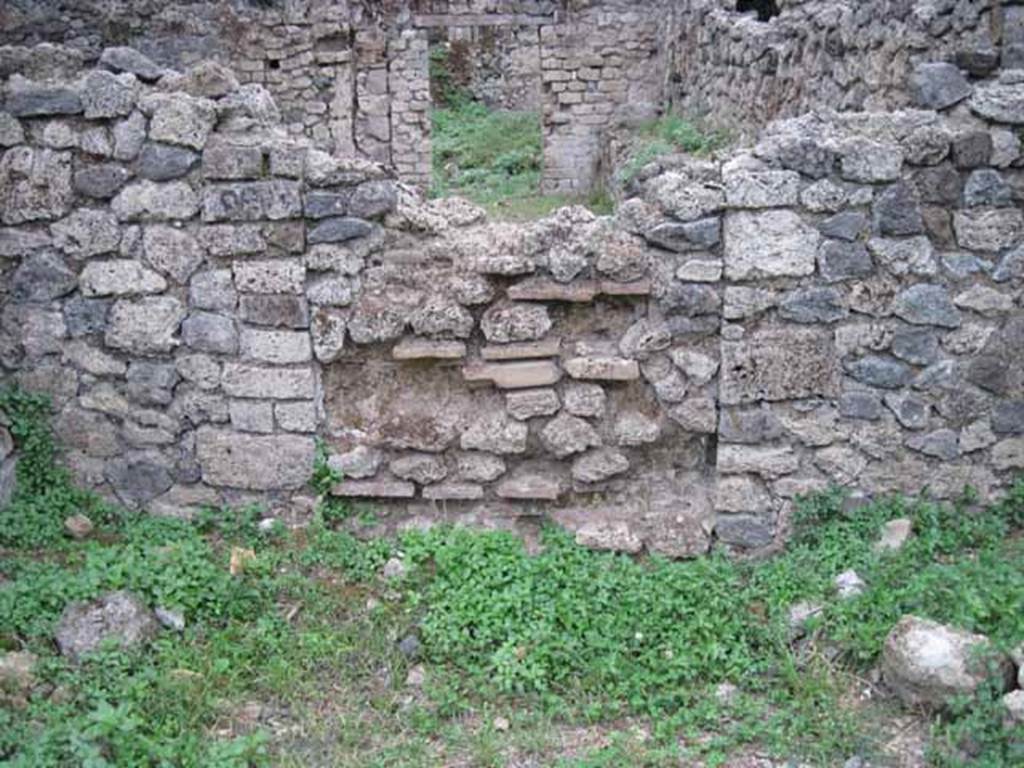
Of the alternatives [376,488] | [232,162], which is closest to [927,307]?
[376,488]

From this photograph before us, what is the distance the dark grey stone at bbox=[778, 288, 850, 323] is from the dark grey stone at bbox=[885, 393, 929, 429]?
1.37ft

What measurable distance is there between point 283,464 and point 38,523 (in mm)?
1064

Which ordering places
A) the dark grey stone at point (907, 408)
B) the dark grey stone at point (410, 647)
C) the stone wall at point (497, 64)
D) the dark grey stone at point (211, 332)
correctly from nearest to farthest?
the dark grey stone at point (410, 647) < the dark grey stone at point (907, 408) < the dark grey stone at point (211, 332) < the stone wall at point (497, 64)

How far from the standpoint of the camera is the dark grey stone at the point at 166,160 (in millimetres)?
4449

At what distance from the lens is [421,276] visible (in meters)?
4.59

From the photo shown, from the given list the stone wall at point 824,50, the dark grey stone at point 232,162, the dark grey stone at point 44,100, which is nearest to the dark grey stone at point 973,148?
the stone wall at point 824,50

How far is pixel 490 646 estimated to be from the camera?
4.04 metres

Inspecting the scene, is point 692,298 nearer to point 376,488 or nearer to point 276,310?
point 376,488

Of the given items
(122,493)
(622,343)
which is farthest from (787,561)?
(122,493)

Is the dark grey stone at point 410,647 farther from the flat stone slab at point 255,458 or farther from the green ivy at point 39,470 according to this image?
the green ivy at point 39,470

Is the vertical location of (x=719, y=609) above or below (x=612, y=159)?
below

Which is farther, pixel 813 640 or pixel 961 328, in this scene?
pixel 961 328

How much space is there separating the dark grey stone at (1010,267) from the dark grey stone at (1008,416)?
20.5 inches

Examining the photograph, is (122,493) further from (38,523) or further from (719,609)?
(719,609)
